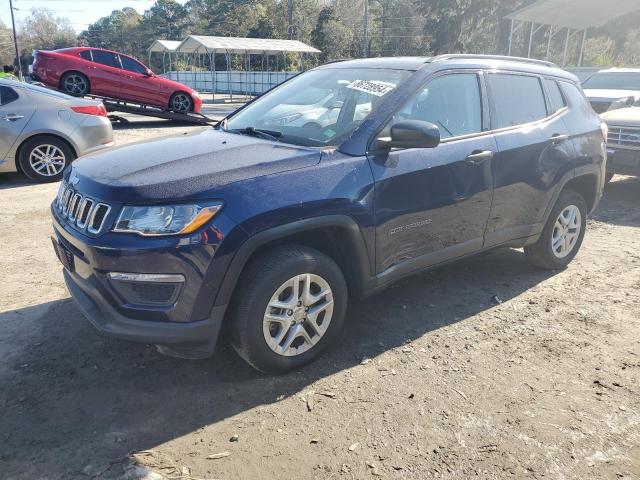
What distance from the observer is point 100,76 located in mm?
14812

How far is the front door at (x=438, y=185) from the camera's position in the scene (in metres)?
3.35

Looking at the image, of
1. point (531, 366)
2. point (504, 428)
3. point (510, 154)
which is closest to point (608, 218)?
point (510, 154)

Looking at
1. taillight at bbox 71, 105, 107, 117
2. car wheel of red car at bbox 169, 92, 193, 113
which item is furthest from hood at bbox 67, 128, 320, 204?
car wheel of red car at bbox 169, 92, 193, 113

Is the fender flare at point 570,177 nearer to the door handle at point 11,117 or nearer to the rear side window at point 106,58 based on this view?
the door handle at point 11,117

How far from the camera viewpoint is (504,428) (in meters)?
2.77

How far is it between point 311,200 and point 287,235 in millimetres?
231

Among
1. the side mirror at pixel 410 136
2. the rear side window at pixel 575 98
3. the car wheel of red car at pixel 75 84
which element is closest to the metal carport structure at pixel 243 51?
the car wheel of red car at pixel 75 84

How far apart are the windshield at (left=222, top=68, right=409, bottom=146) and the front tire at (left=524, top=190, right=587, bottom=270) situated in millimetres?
1962

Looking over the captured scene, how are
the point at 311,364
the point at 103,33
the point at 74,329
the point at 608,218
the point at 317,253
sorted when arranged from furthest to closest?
the point at 103,33 → the point at 608,218 → the point at 74,329 → the point at 311,364 → the point at 317,253

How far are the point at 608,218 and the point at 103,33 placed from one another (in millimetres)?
86143

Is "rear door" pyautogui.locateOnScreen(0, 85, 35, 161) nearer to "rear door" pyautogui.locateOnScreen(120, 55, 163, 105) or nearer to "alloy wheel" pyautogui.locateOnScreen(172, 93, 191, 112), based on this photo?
"rear door" pyautogui.locateOnScreen(120, 55, 163, 105)

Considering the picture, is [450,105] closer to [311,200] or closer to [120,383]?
[311,200]

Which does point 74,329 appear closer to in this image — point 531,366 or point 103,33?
point 531,366

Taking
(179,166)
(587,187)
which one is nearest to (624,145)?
(587,187)
